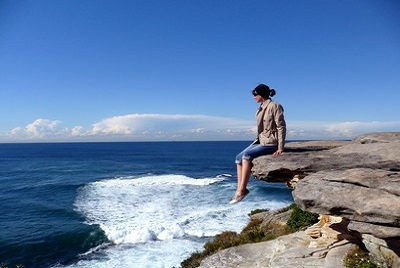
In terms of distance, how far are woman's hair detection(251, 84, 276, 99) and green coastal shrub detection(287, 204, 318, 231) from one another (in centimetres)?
1090

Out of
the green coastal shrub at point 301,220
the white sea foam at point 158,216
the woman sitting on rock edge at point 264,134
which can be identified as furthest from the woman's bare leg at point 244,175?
the white sea foam at point 158,216

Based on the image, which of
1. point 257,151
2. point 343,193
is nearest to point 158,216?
point 257,151

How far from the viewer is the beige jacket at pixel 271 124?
32.1 ft

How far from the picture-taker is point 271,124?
10.0 meters

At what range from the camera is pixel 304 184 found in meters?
9.98

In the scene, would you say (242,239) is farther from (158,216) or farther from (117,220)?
(117,220)

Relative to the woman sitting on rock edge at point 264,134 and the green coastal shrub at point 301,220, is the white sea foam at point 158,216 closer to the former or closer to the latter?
the green coastal shrub at point 301,220

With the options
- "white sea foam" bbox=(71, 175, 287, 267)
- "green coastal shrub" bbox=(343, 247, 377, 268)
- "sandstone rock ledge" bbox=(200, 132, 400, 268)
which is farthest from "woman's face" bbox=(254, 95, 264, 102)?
"white sea foam" bbox=(71, 175, 287, 267)

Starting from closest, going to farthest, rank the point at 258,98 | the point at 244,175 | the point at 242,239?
the point at 258,98 → the point at 244,175 → the point at 242,239

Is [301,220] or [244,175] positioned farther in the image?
[301,220]

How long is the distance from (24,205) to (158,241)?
76.3ft

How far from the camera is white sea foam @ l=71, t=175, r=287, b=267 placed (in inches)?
982

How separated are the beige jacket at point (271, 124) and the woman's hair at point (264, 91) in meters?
0.20

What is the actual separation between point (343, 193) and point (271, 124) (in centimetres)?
268
